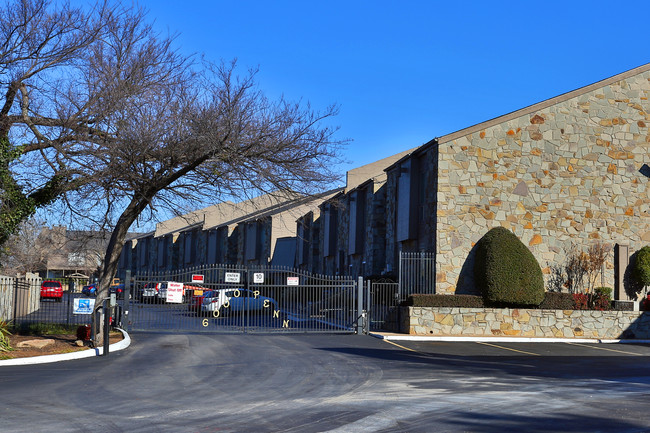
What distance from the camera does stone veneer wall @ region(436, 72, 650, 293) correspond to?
85.8ft

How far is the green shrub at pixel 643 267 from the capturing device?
27.2 meters

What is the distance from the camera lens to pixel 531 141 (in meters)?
27.1

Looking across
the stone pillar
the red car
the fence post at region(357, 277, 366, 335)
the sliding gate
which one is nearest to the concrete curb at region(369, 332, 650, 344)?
the fence post at region(357, 277, 366, 335)

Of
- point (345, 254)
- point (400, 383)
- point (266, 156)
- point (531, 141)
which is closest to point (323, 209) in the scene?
point (345, 254)

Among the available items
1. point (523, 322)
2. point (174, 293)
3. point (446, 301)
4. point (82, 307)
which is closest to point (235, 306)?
point (174, 293)

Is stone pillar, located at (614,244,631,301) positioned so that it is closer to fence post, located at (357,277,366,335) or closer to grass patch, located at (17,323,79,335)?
fence post, located at (357,277,366,335)

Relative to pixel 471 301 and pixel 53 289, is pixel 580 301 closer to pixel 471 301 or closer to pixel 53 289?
pixel 471 301

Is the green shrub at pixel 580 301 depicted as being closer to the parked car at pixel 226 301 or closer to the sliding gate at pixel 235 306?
the sliding gate at pixel 235 306

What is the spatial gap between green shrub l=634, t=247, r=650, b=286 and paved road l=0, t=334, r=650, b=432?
884 cm

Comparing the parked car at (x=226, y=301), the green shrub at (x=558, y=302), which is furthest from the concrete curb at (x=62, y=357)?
the green shrub at (x=558, y=302)

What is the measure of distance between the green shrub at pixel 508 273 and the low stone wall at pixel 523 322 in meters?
0.48

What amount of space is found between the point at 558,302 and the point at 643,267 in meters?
4.76

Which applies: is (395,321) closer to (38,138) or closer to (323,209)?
(38,138)

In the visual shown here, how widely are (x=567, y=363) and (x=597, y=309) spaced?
1060 centimetres
